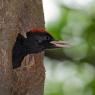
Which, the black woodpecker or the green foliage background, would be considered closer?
the black woodpecker

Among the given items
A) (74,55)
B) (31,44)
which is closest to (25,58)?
(31,44)

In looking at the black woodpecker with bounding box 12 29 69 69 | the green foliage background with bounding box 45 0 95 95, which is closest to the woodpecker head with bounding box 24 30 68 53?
the black woodpecker with bounding box 12 29 69 69

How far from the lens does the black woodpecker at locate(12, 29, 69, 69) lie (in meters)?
3.09

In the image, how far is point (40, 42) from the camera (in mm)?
3133

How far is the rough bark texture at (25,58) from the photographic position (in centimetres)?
312

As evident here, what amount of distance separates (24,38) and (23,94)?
0.37 m

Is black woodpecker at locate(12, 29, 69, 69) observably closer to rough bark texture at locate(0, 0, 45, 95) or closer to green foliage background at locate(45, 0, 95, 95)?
rough bark texture at locate(0, 0, 45, 95)

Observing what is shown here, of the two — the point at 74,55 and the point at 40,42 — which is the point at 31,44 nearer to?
the point at 40,42

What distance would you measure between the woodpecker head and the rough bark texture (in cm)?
10

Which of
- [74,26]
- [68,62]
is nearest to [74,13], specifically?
[74,26]

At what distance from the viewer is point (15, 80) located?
10.6 ft

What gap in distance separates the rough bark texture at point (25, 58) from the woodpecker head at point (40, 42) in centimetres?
10

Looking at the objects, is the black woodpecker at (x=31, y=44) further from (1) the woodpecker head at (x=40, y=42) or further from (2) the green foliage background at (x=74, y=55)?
(2) the green foliage background at (x=74, y=55)

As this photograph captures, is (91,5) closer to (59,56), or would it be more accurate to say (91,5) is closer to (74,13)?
(74,13)
